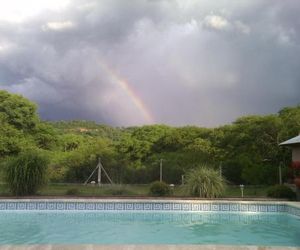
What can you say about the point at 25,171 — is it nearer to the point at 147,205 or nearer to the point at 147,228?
the point at 147,205

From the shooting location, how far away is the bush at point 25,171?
44.5ft

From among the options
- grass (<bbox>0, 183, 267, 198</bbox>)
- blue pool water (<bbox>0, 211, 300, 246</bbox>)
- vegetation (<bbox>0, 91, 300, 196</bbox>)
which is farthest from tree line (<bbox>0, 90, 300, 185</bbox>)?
blue pool water (<bbox>0, 211, 300, 246</bbox>)

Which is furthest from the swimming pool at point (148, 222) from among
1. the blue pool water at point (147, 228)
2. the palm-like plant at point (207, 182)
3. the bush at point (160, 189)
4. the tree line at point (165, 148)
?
the tree line at point (165, 148)

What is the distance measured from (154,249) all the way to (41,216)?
24.8 ft

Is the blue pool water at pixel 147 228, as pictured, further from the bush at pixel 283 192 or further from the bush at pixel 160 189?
the bush at pixel 160 189

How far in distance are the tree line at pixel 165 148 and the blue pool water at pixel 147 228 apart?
346cm

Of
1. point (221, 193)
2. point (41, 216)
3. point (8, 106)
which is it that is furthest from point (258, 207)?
point (8, 106)

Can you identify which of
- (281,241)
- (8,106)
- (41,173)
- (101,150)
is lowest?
(281,241)

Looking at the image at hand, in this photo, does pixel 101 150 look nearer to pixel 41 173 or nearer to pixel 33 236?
pixel 41 173

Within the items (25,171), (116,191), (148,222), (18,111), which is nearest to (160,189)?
Answer: (116,191)

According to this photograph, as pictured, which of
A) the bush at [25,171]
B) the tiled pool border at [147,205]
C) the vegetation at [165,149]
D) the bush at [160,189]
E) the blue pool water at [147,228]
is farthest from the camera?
the vegetation at [165,149]

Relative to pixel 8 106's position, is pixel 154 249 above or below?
below

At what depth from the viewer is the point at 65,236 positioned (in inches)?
332

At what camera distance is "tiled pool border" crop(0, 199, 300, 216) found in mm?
12656
